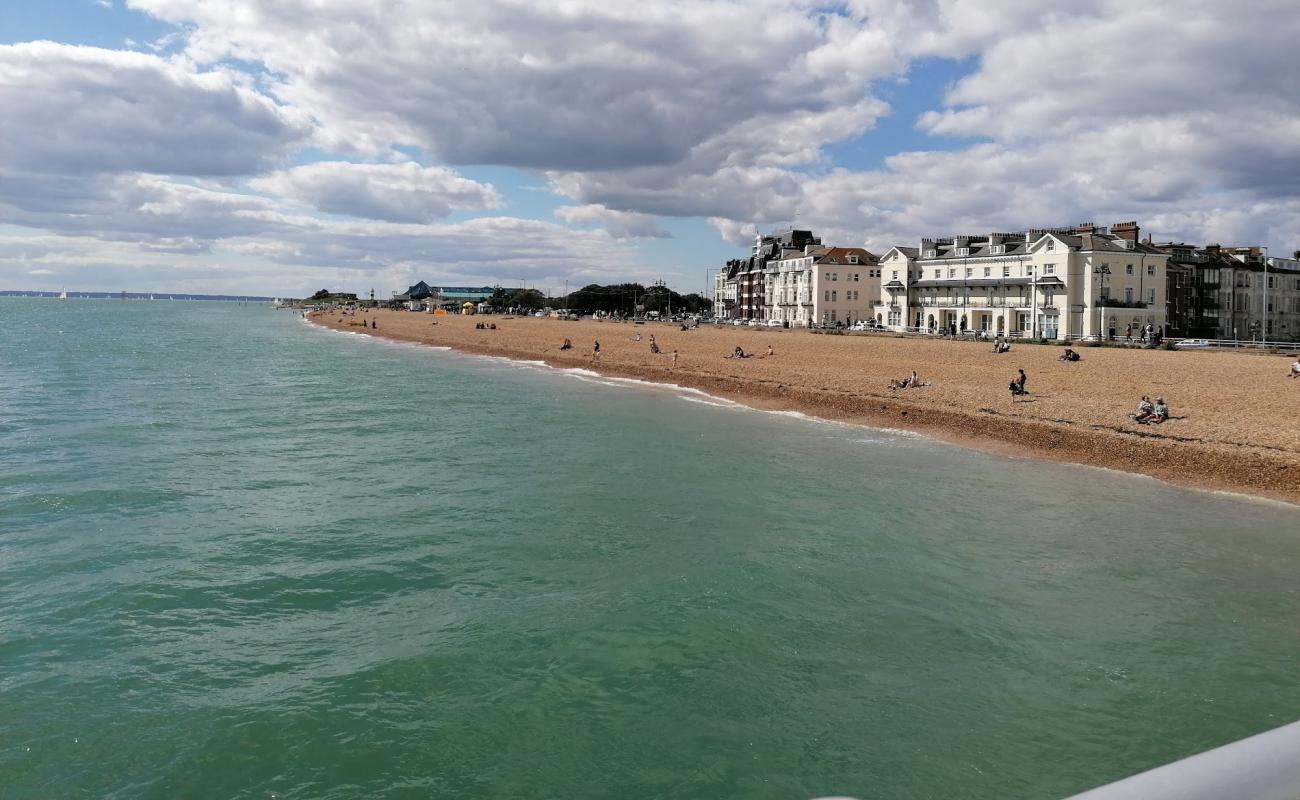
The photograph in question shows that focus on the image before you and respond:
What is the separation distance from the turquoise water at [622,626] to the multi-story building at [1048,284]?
58.5 m

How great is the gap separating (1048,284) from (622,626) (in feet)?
246

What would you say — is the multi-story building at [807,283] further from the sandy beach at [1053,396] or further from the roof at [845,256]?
the sandy beach at [1053,396]

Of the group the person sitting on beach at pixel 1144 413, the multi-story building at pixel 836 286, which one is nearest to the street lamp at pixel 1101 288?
the multi-story building at pixel 836 286

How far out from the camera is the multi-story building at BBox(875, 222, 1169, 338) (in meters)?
74.1

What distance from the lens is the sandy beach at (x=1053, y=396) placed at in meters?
23.2

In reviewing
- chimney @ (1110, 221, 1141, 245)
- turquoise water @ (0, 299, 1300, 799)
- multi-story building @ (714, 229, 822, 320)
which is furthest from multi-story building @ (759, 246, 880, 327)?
turquoise water @ (0, 299, 1300, 799)

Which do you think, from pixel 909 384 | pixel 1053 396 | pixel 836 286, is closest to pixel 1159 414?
pixel 1053 396

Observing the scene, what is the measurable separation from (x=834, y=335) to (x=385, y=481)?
67132mm

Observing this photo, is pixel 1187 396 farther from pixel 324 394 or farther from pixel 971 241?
pixel 971 241

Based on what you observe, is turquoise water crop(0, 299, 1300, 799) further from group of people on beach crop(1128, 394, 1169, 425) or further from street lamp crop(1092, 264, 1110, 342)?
street lamp crop(1092, 264, 1110, 342)

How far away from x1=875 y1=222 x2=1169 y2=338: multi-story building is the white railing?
78.0m

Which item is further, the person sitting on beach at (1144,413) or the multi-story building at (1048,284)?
the multi-story building at (1048,284)

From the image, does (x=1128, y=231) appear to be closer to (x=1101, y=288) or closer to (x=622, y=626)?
(x=1101, y=288)

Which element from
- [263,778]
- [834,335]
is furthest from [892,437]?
[834,335]
